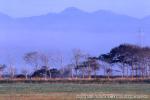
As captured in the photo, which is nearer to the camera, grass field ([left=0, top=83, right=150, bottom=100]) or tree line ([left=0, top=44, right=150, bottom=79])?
grass field ([left=0, top=83, right=150, bottom=100])

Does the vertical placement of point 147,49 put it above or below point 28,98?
above

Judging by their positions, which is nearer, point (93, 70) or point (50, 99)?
point (50, 99)

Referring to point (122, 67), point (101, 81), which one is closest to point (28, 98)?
point (101, 81)

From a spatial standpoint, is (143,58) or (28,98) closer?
(28,98)

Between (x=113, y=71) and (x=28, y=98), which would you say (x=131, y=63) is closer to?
(x=113, y=71)

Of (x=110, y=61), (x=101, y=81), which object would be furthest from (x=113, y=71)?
(x=101, y=81)

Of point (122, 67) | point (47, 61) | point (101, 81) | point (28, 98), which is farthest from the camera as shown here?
point (47, 61)

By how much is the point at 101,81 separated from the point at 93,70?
23697 millimetres

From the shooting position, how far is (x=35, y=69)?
10750 cm

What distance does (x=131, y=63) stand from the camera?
102688 millimetres

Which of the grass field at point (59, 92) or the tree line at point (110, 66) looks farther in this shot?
the tree line at point (110, 66)

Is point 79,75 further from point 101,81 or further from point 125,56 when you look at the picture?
point 101,81

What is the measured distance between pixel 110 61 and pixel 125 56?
2399 mm

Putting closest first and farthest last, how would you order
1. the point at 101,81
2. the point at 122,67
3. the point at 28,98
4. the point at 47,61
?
the point at 28,98, the point at 101,81, the point at 122,67, the point at 47,61
